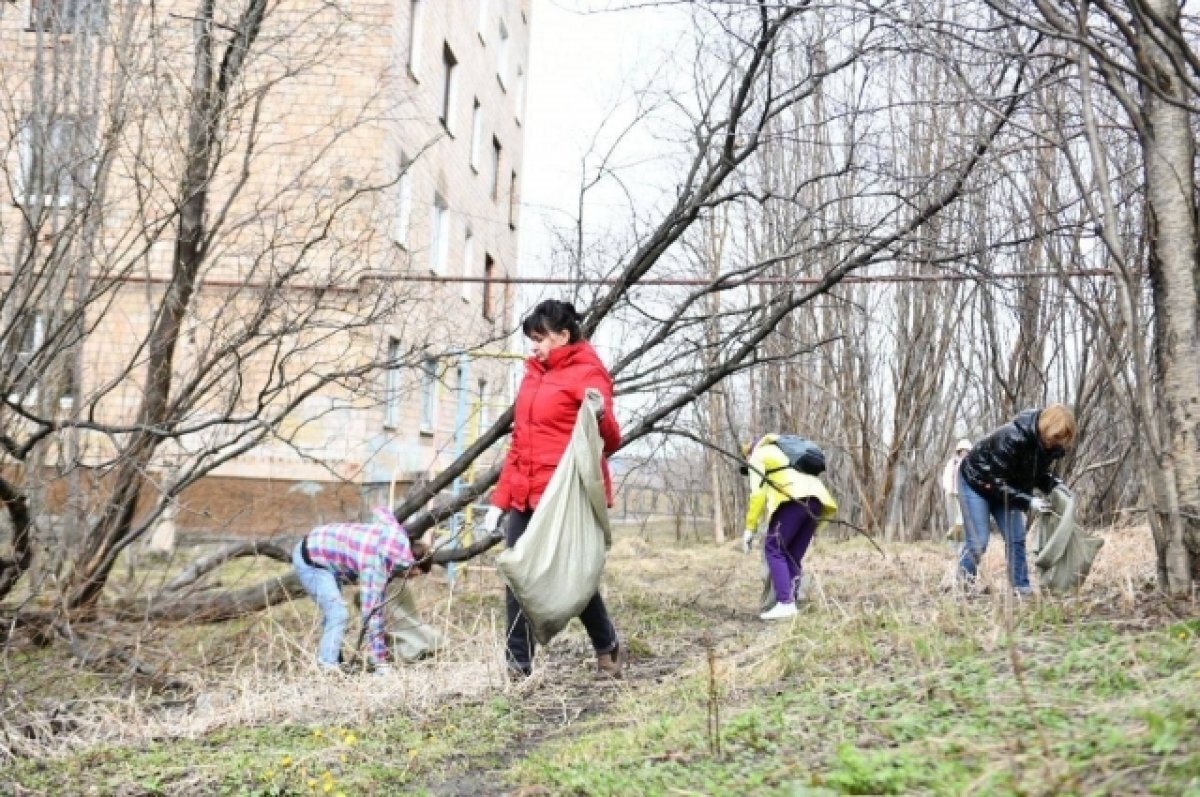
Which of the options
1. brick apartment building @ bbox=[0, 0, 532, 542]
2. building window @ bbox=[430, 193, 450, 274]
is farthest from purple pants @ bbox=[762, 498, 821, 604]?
building window @ bbox=[430, 193, 450, 274]

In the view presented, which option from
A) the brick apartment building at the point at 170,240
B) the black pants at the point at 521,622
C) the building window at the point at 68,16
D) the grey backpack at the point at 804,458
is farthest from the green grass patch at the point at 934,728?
the building window at the point at 68,16

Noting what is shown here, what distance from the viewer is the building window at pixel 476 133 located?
1927cm

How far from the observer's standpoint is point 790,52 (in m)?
6.15

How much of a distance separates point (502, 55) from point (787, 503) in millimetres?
16824

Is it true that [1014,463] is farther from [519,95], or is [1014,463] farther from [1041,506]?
[519,95]

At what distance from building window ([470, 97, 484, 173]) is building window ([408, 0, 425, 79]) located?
13.3 ft

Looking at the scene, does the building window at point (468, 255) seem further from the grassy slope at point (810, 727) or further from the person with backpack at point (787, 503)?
the grassy slope at point (810, 727)

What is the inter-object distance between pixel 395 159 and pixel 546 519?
1023 cm

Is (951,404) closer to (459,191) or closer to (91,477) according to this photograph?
(459,191)

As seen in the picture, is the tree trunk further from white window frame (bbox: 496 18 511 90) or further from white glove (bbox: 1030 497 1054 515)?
white window frame (bbox: 496 18 511 90)

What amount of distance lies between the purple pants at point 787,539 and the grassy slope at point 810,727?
131 centimetres

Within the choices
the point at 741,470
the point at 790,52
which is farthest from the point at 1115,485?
the point at 790,52

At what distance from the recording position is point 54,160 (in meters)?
6.00

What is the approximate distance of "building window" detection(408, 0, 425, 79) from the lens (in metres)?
14.9
